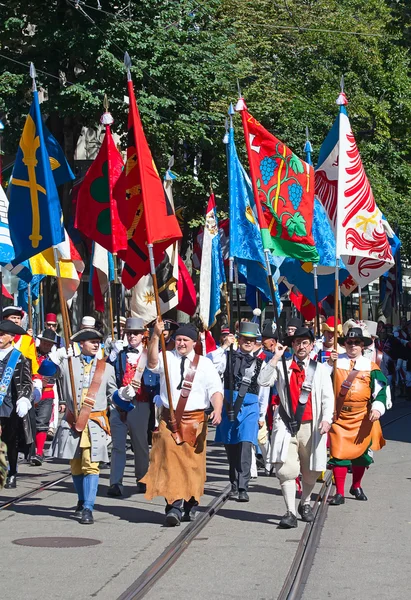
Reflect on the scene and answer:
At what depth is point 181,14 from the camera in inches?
1009

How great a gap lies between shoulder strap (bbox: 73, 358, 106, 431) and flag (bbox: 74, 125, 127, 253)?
13.1ft

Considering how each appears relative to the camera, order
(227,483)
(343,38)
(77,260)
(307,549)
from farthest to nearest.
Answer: (343,38) < (77,260) < (227,483) < (307,549)

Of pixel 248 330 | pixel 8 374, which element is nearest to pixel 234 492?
pixel 248 330

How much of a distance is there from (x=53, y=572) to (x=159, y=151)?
18474 millimetres

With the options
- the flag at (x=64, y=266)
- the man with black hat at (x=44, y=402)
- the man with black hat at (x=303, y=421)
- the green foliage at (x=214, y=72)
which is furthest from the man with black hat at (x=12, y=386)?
the green foliage at (x=214, y=72)

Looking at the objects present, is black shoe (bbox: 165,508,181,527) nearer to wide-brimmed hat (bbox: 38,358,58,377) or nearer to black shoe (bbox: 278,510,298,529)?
black shoe (bbox: 278,510,298,529)

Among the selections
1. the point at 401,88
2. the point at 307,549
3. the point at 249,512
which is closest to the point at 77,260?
the point at 249,512

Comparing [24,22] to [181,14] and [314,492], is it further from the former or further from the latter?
[314,492]

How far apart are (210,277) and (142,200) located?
7.26 metres

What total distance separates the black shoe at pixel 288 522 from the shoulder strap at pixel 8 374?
296cm

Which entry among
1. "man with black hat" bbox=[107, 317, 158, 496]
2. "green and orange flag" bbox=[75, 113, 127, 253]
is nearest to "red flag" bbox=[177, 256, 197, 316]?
"green and orange flag" bbox=[75, 113, 127, 253]

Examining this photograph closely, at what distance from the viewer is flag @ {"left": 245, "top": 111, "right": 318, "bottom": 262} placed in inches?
543

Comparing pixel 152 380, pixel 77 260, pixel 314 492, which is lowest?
pixel 314 492

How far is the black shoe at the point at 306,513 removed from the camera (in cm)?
1069
